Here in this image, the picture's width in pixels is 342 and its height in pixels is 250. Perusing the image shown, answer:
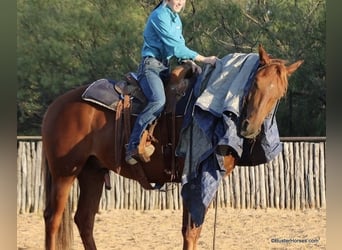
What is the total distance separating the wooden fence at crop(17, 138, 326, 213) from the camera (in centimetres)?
788

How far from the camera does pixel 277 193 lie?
7906 millimetres

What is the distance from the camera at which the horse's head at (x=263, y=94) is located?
4230 millimetres

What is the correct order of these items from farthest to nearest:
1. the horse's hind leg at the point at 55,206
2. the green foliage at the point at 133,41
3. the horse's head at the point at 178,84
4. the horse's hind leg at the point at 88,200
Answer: the green foliage at the point at 133,41 < the horse's hind leg at the point at 88,200 < the horse's hind leg at the point at 55,206 < the horse's head at the point at 178,84

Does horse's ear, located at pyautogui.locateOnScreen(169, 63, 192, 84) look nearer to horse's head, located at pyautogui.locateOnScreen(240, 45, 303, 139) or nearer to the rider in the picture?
the rider

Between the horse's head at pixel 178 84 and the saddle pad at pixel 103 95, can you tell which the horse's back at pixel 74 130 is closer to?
the saddle pad at pixel 103 95

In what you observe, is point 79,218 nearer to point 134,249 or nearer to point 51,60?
point 134,249

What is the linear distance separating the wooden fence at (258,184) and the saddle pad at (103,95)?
3.07 metres

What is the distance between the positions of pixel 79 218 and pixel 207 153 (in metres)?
1.39

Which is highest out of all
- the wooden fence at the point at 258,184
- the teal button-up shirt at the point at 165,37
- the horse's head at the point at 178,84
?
the teal button-up shirt at the point at 165,37

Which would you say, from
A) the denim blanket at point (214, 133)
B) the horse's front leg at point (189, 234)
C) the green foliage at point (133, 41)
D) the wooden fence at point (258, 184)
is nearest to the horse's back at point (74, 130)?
the denim blanket at point (214, 133)

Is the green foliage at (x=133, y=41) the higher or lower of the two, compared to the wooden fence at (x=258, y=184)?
higher

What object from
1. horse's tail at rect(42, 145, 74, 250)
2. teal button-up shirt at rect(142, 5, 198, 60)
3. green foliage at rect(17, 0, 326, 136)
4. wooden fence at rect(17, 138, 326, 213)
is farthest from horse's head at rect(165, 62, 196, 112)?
green foliage at rect(17, 0, 326, 136)

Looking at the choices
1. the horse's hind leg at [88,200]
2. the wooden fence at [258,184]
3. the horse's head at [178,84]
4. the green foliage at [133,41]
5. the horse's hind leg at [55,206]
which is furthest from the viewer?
the green foliage at [133,41]
